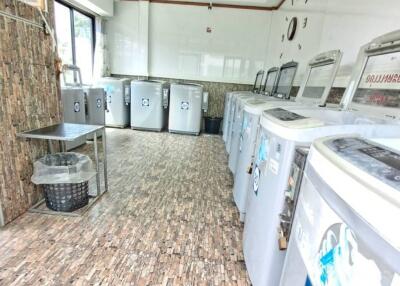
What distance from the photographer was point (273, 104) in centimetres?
186

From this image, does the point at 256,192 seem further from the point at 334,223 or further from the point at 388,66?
the point at 388,66

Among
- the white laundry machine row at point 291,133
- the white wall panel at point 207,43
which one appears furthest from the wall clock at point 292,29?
the white laundry machine row at point 291,133

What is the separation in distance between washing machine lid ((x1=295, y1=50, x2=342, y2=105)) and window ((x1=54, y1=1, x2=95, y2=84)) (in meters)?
3.63

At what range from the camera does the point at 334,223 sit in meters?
0.57

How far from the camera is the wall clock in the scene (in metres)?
3.82

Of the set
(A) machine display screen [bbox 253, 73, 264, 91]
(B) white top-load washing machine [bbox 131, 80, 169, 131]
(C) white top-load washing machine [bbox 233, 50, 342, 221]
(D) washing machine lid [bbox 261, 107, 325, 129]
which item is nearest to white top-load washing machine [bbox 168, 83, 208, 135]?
(B) white top-load washing machine [bbox 131, 80, 169, 131]

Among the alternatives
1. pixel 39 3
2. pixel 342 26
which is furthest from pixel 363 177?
pixel 39 3

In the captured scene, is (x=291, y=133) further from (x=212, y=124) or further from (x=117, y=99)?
(x=117, y=99)

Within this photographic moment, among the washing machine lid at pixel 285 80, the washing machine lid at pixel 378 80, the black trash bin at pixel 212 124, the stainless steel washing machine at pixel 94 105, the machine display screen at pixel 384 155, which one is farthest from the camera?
the black trash bin at pixel 212 124

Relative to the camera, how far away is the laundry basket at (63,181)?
6.57 ft

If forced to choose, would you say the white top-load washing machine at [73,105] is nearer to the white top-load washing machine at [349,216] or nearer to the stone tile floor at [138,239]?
the stone tile floor at [138,239]

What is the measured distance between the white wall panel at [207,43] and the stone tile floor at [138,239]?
11.4 ft

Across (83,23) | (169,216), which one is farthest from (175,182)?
(83,23)

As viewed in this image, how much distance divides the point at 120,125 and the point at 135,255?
4141 mm
